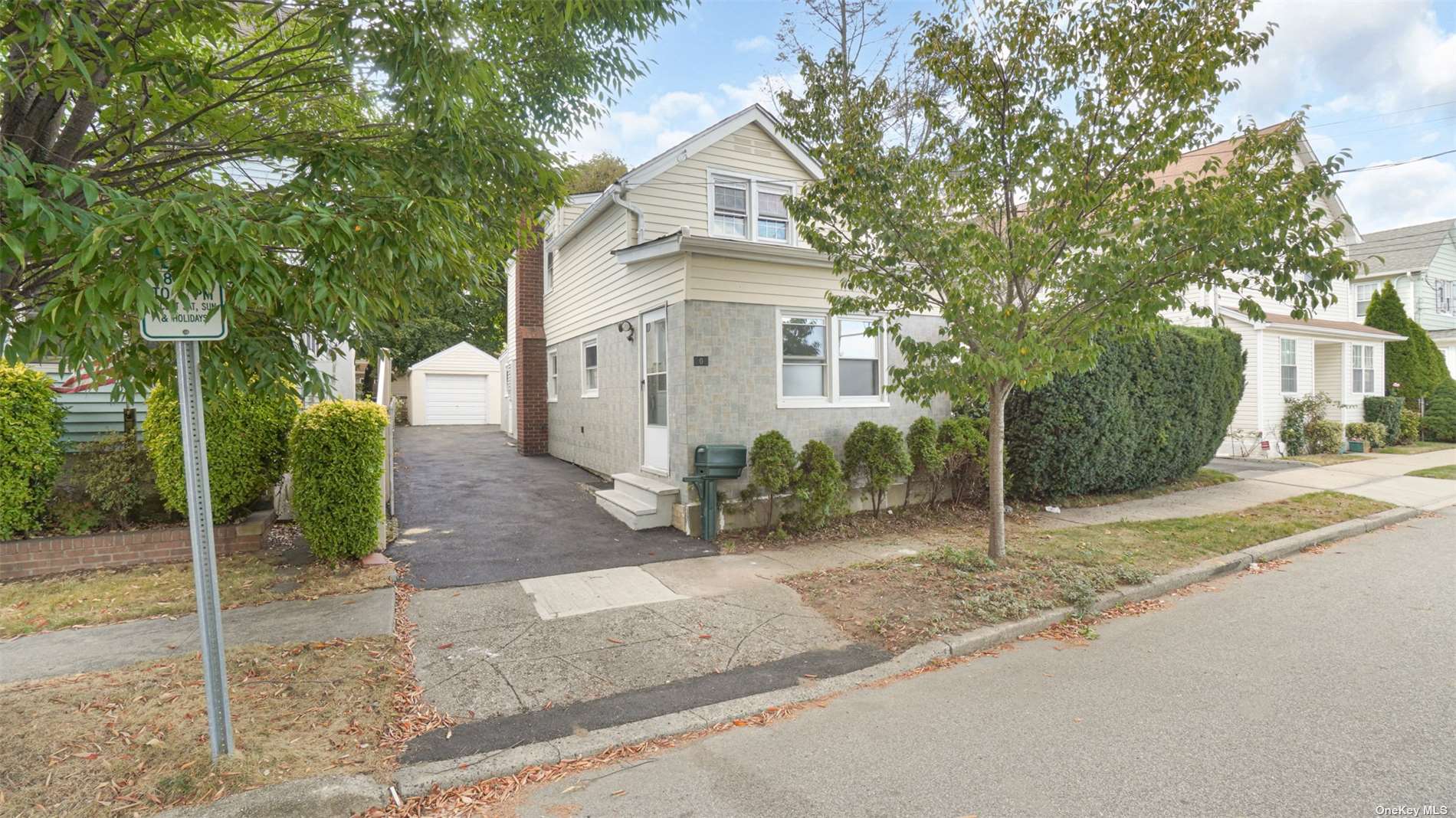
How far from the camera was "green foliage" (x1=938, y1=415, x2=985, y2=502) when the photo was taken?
9438mm

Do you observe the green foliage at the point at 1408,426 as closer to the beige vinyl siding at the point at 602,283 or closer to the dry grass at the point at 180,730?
the beige vinyl siding at the point at 602,283

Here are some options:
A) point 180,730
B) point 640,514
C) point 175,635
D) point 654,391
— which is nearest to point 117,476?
point 175,635

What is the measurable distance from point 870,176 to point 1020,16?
1826 mm

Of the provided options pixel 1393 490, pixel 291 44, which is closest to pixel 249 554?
pixel 291 44

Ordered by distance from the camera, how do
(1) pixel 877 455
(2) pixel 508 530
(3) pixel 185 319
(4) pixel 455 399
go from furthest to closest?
(4) pixel 455 399 → (1) pixel 877 455 → (2) pixel 508 530 → (3) pixel 185 319

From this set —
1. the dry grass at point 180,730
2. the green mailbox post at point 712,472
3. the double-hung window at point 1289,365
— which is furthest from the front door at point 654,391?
the double-hung window at point 1289,365

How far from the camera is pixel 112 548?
6492 mm

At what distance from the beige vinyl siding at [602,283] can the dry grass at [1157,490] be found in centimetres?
683

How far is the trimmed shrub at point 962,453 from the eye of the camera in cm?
944

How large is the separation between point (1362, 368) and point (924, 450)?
1803 centimetres

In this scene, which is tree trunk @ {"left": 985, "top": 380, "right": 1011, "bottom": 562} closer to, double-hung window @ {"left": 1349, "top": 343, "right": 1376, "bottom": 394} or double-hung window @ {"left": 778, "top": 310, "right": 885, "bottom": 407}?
double-hung window @ {"left": 778, "top": 310, "right": 885, "bottom": 407}

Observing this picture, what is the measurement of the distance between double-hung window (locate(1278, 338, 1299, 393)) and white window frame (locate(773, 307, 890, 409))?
44.2ft

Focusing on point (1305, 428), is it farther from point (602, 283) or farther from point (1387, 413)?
point (602, 283)

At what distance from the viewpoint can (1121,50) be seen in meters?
5.70
